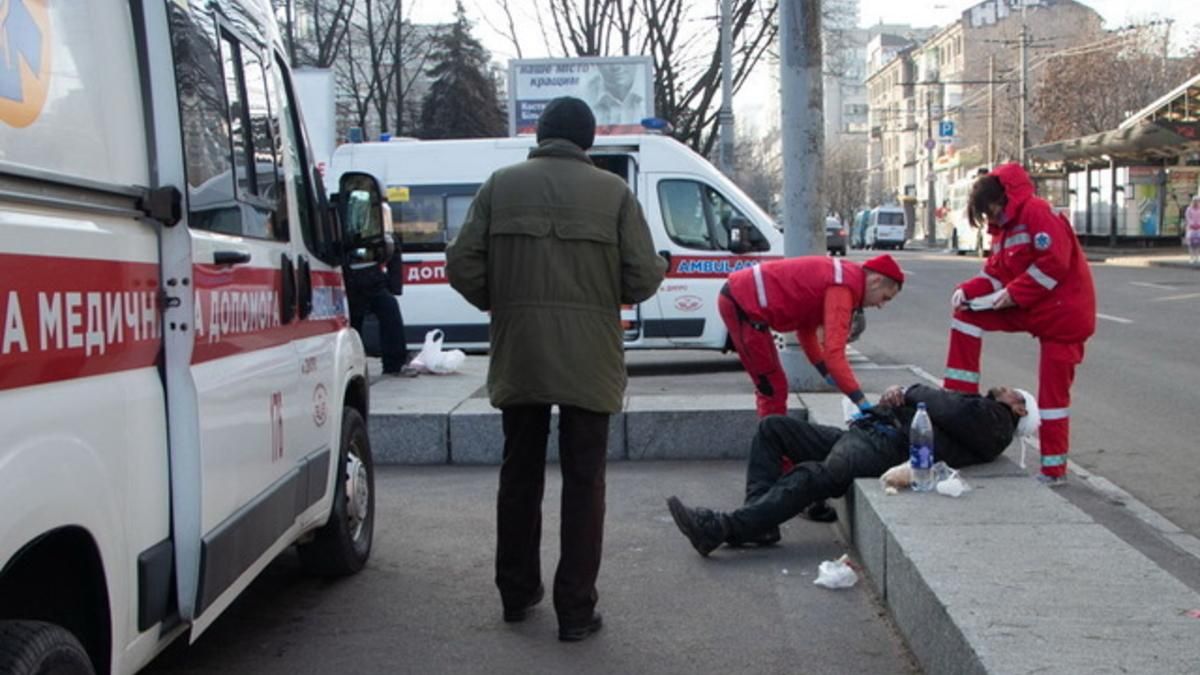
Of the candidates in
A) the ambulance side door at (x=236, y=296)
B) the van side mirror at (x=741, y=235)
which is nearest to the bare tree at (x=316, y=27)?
the van side mirror at (x=741, y=235)

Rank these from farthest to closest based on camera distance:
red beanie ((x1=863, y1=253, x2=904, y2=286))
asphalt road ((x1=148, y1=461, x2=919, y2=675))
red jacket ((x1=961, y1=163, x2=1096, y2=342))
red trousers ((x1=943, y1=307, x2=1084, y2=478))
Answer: red trousers ((x1=943, y1=307, x2=1084, y2=478)), red jacket ((x1=961, y1=163, x2=1096, y2=342)), red beanie ((x1=863, y1=253, x2=904, y2=286)), asphalt road ((x1=148, y1=461, x2=919, y2=675))

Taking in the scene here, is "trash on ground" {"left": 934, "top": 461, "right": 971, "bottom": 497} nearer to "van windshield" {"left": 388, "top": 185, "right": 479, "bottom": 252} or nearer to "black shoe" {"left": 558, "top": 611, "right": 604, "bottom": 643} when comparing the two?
"black shoe" {"left": 558, "top": 611, "right": 604, "bottom": 643}

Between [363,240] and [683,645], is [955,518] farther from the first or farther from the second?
[363,240]

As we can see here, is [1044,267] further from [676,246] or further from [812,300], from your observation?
[676,246]

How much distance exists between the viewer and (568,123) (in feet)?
14.6

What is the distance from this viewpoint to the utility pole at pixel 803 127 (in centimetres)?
906

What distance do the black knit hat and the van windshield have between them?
8.78 metres

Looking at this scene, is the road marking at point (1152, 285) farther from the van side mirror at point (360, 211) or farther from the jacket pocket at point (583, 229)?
the jacket pocket at point (583, 229)

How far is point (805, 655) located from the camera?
14.1 feet

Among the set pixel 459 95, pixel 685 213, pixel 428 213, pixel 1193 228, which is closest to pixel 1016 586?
pixel 685 213

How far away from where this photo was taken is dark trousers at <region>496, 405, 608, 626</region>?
440 centimetres

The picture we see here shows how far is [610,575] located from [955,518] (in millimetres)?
1486

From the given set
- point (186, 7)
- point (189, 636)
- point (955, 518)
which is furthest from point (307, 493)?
point (955, 518)

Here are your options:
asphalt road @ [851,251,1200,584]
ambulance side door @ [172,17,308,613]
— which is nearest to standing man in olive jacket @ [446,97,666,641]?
ambulance side door @ [172,17,308,613]
